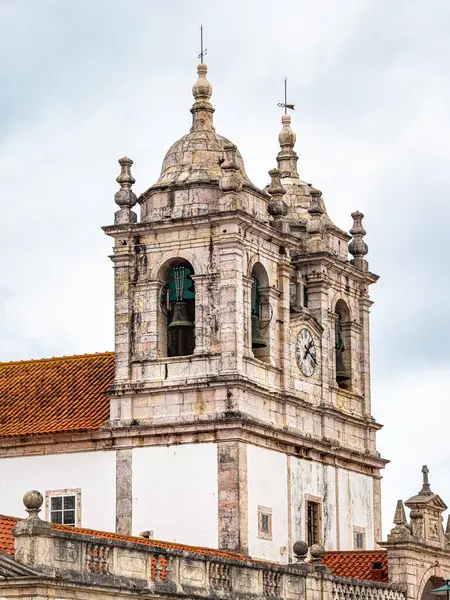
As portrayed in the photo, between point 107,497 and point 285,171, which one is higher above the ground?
point 285,171

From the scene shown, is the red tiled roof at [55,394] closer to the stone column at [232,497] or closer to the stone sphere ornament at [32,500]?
the stone column at [232,497]

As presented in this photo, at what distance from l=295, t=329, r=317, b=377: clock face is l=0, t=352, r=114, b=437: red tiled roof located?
4.59 m

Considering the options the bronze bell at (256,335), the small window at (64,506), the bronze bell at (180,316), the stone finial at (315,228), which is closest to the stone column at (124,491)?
the small window at (64,506)

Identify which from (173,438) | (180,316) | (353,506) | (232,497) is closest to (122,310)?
(180,316)

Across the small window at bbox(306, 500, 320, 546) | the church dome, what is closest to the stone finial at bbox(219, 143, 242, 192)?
the church dome

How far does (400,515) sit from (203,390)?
531 centimetres

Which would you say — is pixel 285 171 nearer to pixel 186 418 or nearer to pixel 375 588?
pixel 186 418

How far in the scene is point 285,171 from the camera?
5222cm

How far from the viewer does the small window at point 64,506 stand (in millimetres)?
45000

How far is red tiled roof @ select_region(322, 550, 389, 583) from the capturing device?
144 feet

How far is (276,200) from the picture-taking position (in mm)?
47438

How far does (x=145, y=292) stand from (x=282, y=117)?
919 cm

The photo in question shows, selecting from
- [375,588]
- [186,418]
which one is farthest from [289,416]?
[375,588]

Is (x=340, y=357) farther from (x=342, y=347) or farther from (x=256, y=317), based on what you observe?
(x=256, y=317)
